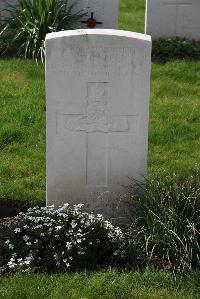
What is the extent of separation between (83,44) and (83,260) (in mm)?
1532

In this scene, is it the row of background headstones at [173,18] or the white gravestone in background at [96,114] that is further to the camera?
the row of background headstones at [173,18]

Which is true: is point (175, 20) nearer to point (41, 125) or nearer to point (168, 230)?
point (41, 125)

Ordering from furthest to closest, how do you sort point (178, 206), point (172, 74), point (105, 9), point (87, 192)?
point (105, 9) < point (172, 74) < point (87, 192) < point (178, 206)

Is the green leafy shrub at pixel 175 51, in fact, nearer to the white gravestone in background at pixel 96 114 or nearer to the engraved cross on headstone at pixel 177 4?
the engraved cross on headstone at pixel 177 4

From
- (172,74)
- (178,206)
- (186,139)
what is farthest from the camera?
(172,74)

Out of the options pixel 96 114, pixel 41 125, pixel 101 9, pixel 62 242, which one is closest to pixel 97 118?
pixel 96 114

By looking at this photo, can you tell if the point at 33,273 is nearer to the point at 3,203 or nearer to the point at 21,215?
the point at 21,215

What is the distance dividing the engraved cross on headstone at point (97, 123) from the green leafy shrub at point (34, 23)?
4.32m

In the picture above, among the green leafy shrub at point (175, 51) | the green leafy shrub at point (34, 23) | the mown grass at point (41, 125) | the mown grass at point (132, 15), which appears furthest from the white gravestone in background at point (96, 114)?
the mown grass at point (132, 15)

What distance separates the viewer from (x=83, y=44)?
191 inches

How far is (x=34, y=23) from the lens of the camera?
962cm

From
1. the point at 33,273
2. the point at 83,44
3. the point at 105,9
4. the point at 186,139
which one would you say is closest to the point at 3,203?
the point at 33,273

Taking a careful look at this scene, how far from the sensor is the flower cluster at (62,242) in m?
4.57

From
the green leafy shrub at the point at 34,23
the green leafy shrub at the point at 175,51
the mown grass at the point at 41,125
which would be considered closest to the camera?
the mown grass at the point at 41,125
